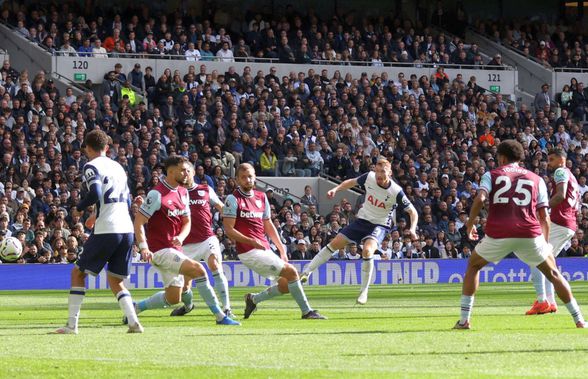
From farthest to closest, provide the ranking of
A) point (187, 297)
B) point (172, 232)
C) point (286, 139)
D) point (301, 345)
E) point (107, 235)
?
point (286, 139) < point (187, 297) < point (172, 232) < point (107, 235) < point (301, 345)

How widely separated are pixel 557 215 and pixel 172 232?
610cm

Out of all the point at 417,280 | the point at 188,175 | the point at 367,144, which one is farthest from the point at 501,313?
the point at 367,144

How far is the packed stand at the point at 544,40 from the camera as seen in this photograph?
48438mm

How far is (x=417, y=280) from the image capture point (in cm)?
3234

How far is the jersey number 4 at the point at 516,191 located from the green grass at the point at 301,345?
1.41m

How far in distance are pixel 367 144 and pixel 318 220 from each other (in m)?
5.41

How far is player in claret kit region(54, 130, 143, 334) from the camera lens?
13.5m

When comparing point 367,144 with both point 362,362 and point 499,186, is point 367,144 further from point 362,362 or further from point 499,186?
point 362,362

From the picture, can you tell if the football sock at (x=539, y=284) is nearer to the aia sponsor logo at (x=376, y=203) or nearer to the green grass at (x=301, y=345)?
the green grass at (x=301, y=345)

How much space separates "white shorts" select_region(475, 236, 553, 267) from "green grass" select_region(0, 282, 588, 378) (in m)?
0.80

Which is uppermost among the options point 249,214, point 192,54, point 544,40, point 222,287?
point 544,40

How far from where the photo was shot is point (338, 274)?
31.6 meters

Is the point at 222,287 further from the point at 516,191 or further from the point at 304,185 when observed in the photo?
the point at 304,185

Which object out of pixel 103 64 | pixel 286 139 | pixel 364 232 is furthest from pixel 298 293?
pixel 103 64
